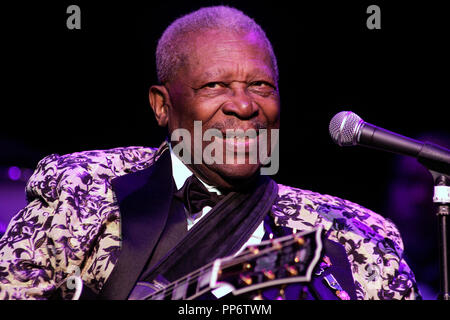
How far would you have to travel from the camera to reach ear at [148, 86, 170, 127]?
231 cm

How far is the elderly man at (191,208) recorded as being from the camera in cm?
199

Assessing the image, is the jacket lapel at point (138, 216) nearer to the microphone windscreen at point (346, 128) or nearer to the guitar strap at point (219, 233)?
the guitar strap at point (219, 233)

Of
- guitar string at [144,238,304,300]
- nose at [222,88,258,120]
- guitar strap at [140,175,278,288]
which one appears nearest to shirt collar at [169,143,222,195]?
guitar strap at [140,175,278,288]

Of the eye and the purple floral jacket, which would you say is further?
the eye

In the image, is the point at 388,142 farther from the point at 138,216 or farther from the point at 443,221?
the point at 138,216

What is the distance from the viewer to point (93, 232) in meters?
2.05

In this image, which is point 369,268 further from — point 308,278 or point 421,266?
point 421,266

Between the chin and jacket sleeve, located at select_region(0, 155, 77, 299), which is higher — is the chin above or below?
above

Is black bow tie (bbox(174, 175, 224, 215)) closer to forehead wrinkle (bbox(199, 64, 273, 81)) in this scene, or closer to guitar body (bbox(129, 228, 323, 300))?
forehead wrinkle (bbox(199, 64, 273, 81))

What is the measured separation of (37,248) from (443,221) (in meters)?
1.40

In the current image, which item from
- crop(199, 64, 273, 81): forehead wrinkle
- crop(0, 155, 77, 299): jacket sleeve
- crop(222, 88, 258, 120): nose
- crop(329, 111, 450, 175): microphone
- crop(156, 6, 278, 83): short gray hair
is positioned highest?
crop(156, 6, 278, 83): short gray hair

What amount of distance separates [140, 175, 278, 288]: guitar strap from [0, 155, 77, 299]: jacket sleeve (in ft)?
1.15

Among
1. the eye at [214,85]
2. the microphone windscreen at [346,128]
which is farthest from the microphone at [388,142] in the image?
the eye at [214,85]

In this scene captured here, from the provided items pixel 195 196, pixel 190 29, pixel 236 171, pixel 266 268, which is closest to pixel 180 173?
pixel 195 196
